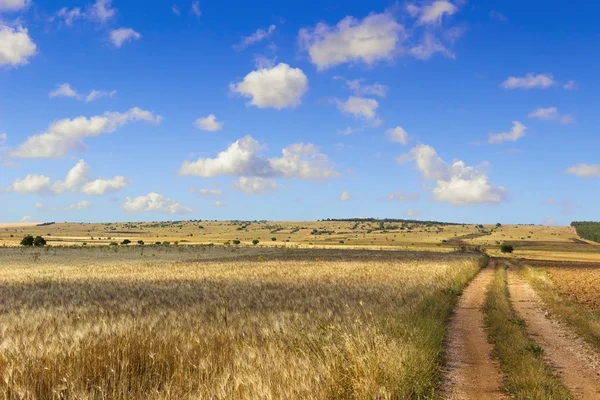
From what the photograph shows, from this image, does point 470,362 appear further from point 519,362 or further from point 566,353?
point 566,353

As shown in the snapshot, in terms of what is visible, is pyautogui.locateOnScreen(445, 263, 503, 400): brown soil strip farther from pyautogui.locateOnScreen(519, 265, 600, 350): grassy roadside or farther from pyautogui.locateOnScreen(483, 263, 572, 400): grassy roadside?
pyautogui.locateOnScreen(519, 265, 600, 350): grassy roadside

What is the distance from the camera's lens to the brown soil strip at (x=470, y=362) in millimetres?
9180

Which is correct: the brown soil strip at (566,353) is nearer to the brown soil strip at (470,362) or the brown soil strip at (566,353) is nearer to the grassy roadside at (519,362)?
the grassy roadside at (519,362)

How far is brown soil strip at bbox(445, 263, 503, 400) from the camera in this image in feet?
30.1

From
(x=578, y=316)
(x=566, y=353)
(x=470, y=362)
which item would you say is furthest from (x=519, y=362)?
(x=578, y=316)

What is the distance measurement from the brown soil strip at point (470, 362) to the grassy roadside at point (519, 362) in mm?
225

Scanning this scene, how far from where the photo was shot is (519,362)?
10891 mm

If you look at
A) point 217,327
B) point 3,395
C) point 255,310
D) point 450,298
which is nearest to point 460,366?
point 217,327

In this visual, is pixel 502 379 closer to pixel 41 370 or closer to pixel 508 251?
pixel 41 370

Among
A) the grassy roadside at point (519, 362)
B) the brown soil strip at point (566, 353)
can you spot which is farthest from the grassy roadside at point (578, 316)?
the grassy roadside at point (519, 362)

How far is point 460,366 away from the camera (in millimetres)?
11078

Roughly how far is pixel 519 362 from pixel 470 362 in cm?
107

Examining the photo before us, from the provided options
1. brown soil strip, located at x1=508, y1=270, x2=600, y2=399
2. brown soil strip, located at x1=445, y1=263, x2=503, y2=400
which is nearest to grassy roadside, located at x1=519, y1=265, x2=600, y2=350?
brown soil strip, located at x1=508, y1=270, x2=600, y2=399

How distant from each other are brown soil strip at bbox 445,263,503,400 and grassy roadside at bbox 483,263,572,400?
8.8 inches
